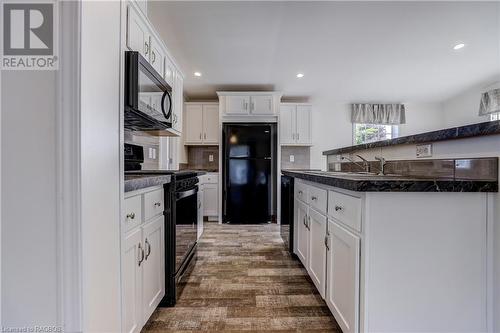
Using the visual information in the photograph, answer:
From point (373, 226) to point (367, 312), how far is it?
1.20 feet

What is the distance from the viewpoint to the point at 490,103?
4684 mm

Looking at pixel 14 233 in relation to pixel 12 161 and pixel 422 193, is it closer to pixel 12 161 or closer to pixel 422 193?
pixel 12 161

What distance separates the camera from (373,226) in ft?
3.49

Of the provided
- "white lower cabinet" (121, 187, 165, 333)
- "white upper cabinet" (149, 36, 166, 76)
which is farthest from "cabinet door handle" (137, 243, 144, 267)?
"white upper cabinet" (149, 36, 166, 76)

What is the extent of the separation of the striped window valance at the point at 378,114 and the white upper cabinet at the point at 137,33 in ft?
15.5

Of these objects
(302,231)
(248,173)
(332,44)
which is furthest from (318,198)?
(248,173)

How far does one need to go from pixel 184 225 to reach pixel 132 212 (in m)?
0.81

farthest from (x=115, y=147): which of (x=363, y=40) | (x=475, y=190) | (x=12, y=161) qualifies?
(x=363, y=40)

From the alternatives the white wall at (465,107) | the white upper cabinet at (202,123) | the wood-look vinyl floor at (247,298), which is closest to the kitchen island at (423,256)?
the wood-look vinyl floor at (247,298)

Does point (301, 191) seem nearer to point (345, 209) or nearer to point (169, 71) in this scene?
point (345, 209)

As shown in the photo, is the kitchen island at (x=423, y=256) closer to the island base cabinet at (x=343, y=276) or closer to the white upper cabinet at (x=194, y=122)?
the island base cabinet at (x=343, y=276)

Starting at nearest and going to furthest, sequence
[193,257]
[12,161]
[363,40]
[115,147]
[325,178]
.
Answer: [12,161], [115,147], [325,178], [193,257], [363,40]

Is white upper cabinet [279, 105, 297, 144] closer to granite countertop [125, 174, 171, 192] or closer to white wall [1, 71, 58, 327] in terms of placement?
granite countertop [125, 174, 171, 192]

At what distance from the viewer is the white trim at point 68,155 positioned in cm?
70
